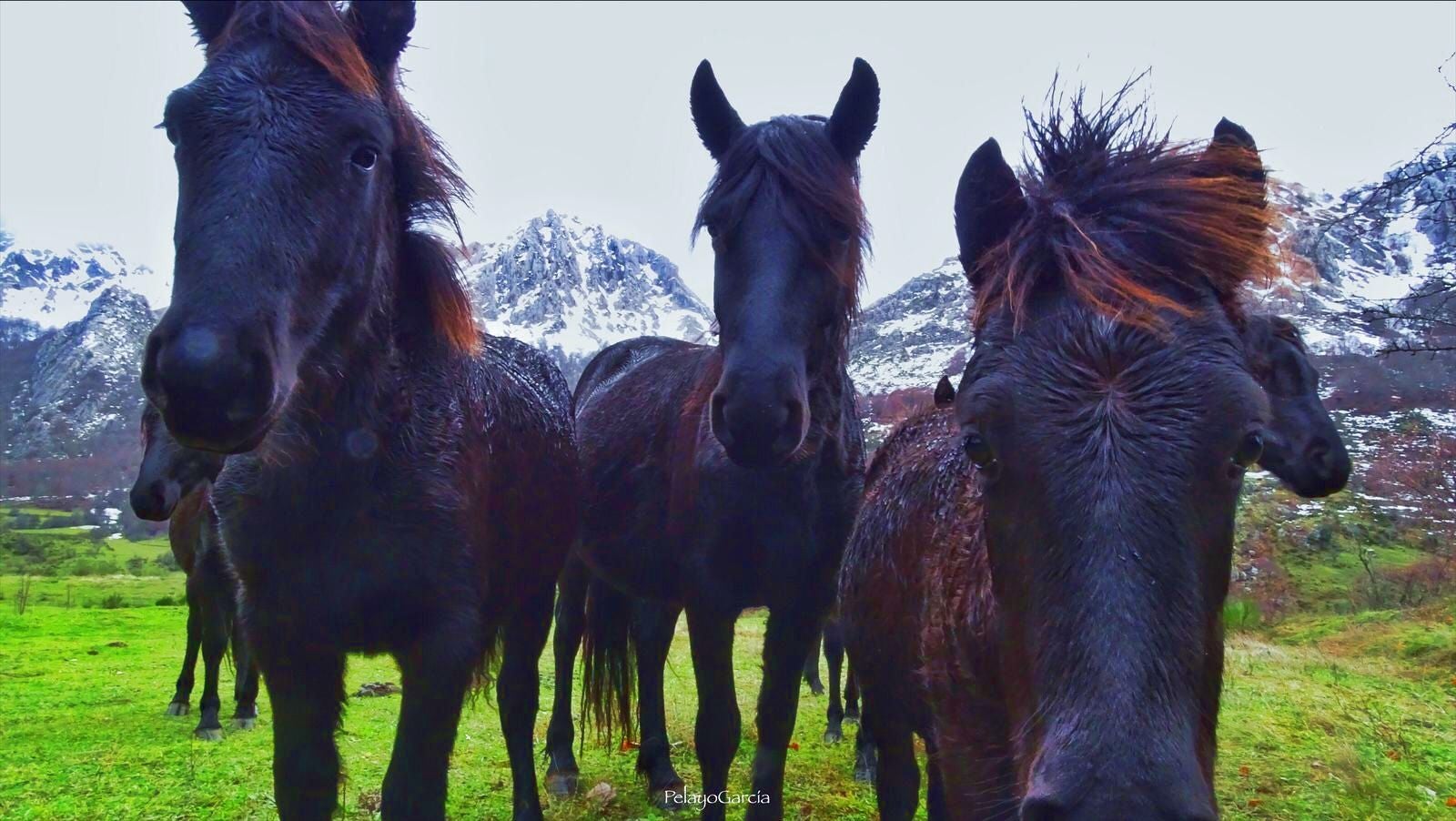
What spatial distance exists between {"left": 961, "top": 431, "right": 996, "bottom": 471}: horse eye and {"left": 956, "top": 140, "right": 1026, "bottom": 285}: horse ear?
2.23 ft

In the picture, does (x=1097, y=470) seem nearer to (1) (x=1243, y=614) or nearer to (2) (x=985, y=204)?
(2) (x=985, y=204)

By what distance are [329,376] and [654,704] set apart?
419 centimetres

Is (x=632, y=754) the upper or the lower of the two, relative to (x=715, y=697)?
lower

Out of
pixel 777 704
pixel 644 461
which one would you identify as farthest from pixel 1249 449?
pixel 644 461

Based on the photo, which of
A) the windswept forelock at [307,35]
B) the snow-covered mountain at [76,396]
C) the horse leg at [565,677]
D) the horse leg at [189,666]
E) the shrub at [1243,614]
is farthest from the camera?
the snow-covered mountain at [76,396]

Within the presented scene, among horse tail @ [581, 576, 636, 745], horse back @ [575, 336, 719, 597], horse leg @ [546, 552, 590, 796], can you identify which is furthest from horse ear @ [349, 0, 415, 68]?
horse tail @ [581, 576, 636, 745]

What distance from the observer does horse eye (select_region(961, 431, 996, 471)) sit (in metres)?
2.04

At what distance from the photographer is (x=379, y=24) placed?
2.98 meters

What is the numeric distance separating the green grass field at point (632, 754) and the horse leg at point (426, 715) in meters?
0.38

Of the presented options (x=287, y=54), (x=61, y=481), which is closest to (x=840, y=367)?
(x=287, y=54)

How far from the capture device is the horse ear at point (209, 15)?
287 centimetres

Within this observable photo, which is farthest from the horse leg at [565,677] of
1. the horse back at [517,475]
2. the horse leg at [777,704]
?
the horse leg at [777,704]

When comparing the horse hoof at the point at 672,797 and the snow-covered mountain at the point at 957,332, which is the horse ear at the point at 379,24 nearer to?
the snow-covered mountain at the point at 957,332

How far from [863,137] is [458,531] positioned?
111 inches
